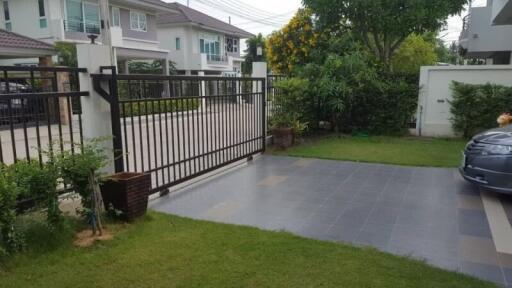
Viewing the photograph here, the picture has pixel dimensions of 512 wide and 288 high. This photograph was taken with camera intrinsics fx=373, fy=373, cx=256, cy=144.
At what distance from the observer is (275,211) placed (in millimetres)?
4387

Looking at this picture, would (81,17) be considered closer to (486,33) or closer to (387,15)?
(387,15)

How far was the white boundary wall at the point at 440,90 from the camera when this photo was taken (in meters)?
8.91

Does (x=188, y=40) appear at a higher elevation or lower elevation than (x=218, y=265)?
higher

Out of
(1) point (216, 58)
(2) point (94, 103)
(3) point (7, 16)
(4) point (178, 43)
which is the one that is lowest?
(2) point (94, 103)

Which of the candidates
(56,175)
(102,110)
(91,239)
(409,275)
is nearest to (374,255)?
(409,275)

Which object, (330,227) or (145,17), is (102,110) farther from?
(145,17)

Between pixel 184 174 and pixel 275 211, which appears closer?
pixel 275 211

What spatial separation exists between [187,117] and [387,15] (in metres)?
6.79

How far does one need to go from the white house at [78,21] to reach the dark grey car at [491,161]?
1309 centimetres

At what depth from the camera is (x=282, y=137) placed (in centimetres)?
822

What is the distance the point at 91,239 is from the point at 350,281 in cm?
232

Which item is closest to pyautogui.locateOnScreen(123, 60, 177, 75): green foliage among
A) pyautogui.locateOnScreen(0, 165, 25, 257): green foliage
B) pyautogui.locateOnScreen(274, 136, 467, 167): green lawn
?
pyautogui.locateOnScreen(274, 136, 467, 167): green lawn

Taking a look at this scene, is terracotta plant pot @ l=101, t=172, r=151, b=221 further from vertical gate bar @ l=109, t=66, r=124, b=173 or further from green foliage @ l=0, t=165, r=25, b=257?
green foliage @ l=0, t=165, r=25, b=257

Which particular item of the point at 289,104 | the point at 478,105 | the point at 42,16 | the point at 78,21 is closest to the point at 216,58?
the point at 78,21
